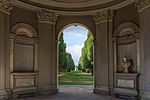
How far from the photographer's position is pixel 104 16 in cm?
1340

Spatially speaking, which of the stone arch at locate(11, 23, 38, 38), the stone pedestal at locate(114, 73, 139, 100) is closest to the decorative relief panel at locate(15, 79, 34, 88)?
the stone arch at locate(11, 23, 38, 38)

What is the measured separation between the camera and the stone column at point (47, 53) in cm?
1328

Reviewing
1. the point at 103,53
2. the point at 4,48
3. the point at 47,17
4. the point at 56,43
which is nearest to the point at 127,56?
the point at 103,53

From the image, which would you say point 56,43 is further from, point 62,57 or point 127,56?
point 62,57

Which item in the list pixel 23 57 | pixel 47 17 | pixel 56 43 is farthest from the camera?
pixel 56 43

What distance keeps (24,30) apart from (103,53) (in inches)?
255

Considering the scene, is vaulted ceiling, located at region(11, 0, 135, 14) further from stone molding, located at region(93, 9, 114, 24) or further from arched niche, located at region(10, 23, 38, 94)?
arched niche, located at region(10, 23, 38, 94)

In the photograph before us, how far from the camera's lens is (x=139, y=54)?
11.1 metres

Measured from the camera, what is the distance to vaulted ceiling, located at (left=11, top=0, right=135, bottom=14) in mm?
13016

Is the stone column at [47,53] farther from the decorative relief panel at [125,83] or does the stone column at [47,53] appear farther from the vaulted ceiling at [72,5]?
Result: the decorative relief panel at [125,83]

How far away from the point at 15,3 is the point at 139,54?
944 centimetres

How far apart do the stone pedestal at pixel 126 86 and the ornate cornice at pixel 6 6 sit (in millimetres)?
9034

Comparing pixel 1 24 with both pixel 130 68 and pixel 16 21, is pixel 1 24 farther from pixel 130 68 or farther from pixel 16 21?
pixel 130 68

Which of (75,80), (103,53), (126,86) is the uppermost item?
(103,53)
